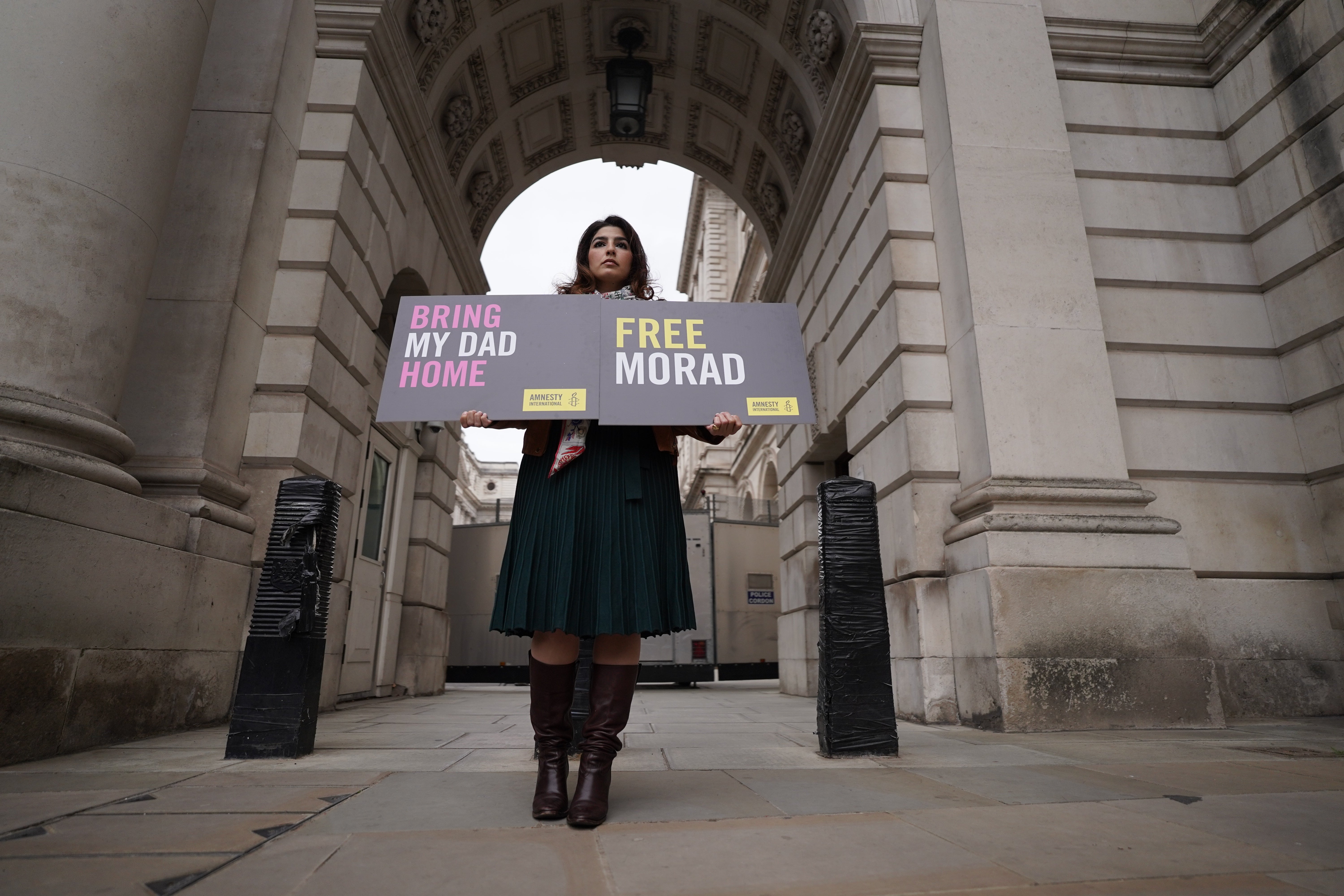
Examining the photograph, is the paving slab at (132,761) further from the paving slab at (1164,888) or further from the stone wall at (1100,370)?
the stone wall at (1100,370)

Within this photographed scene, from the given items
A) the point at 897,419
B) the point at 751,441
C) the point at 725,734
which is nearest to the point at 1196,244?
the point at 897,419

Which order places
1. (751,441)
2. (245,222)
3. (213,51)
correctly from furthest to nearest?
(751,441) < (213,51) < (245,222)

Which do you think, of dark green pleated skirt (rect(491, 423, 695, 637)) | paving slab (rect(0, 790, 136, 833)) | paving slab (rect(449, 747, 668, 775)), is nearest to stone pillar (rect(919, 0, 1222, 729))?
paving slab (rect(449, 747, 668, 775))

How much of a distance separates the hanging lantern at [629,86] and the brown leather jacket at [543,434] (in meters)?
8.64

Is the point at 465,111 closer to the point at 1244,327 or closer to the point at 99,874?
the point at 1244,327

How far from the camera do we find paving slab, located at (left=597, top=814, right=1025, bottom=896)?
67.7 inches

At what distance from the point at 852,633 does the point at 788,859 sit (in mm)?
2107

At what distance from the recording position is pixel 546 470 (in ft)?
9.78

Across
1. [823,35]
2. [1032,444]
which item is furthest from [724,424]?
[823,35]

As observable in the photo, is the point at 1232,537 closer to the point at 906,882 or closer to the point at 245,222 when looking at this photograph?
the point at 906,882

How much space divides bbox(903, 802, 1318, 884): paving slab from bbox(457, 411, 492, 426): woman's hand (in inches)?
80.9

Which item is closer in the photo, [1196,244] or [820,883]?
[820,883]

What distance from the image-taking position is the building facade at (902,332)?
4.09 m

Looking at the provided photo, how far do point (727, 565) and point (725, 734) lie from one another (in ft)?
28.6
